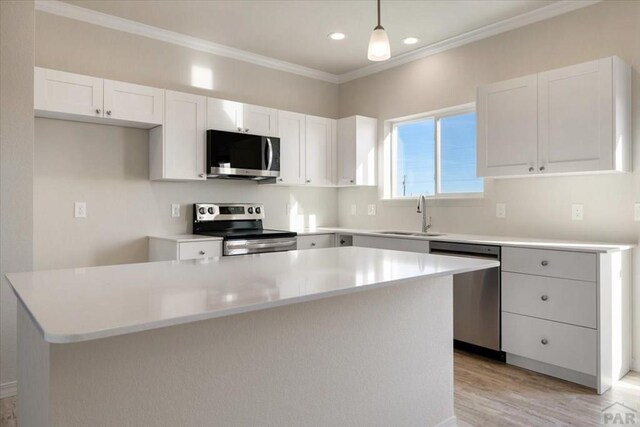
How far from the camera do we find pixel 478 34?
3.83m

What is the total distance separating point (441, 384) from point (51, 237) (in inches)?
117

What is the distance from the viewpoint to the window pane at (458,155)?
157 inches

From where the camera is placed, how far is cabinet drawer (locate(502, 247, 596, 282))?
2.66 metres

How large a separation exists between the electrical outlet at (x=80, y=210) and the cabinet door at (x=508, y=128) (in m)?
3.15

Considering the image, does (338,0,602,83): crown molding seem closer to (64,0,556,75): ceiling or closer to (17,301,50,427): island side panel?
(64,0,556,75): ceiling

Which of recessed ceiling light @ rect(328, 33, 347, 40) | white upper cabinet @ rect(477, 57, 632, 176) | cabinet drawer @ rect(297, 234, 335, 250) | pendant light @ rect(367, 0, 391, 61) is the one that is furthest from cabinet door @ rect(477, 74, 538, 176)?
cabinet drawer @ rect(297, 234, 335, 250)

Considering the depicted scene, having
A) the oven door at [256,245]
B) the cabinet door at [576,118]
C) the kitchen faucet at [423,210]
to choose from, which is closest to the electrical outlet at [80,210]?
the oven door at [256,245]

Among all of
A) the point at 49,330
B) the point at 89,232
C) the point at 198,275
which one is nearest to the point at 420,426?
the point at 198,275

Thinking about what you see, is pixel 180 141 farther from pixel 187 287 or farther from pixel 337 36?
pixel 187 287

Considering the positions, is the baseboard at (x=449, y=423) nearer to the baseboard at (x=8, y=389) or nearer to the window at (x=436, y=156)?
the window at (x=436, y=156)

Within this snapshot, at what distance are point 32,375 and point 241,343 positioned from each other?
68 cm

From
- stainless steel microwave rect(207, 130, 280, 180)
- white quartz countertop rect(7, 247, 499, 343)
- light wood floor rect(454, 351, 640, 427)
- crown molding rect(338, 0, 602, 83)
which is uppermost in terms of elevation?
crown molding rect(338, 0, 602, 83)

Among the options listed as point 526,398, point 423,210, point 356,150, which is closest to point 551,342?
point 526,398

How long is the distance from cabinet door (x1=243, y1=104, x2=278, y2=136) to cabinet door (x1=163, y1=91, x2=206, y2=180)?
0.43 meters
